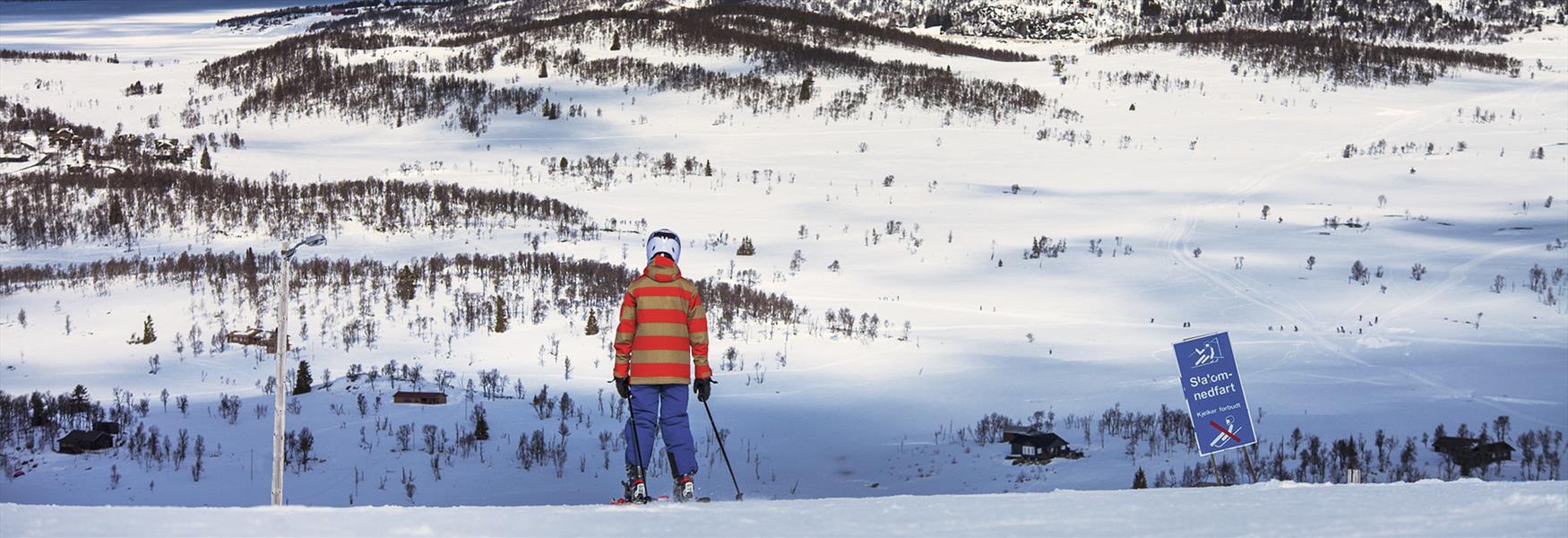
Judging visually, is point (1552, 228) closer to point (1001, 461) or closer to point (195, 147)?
point (1001, 461)

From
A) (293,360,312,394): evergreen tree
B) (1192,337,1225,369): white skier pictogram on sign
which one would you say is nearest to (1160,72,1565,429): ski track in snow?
(1192,337,1225,369): white skier pictogram on sign

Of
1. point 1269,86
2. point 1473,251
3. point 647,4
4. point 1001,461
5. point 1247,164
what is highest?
point 647,4

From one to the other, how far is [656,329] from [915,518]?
2.21 meters

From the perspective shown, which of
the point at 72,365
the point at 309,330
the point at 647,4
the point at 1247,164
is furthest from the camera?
the point at 647,4

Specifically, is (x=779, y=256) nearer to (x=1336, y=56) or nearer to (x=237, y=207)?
(x=237, y=207)

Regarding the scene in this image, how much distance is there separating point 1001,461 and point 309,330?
641 inches

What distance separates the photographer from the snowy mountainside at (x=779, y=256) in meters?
19.1

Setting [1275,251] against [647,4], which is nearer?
[1275,251]

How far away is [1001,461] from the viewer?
59.9ft

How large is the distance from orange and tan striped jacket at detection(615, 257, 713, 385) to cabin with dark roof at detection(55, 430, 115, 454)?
45.4ft

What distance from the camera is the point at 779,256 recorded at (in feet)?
117

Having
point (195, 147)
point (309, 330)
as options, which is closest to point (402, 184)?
point (195, 147)

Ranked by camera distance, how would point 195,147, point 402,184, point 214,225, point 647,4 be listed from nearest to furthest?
point 214,225 < point 402,184 < point 195,147 < point 647,4

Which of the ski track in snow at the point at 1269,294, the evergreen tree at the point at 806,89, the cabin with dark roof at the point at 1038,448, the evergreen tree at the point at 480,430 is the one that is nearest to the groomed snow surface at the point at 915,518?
the cabin with dark roof at the point at 1038,448
